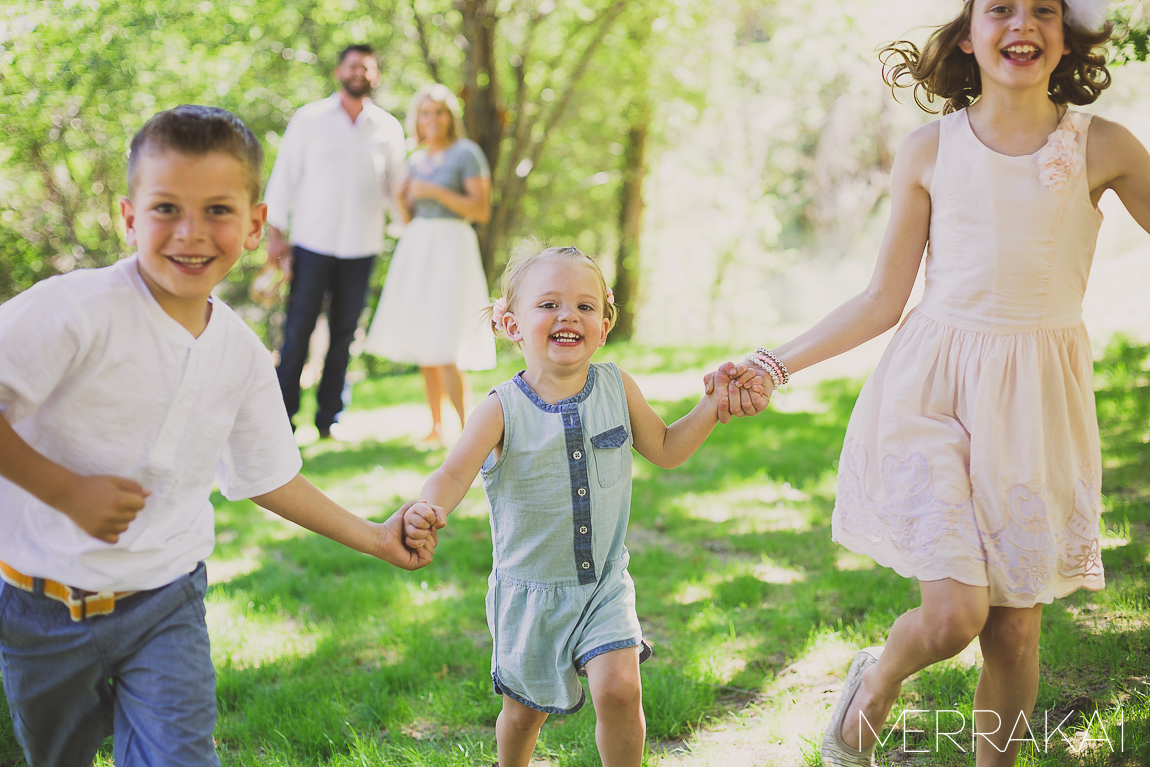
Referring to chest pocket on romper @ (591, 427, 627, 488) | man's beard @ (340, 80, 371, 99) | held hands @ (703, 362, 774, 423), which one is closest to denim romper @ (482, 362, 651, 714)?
chest pocket on romper @ (591, 427, 627, 488)

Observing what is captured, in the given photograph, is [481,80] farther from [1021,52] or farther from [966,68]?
[1021,52]

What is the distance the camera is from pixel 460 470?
2.27 m

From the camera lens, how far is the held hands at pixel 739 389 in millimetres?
2613

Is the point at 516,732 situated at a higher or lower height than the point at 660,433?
lower

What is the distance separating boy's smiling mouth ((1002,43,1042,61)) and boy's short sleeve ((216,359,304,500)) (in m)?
1.96

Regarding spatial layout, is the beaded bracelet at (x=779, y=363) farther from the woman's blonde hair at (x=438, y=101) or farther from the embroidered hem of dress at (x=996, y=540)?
the woman's blonde hair at (x=438, y=101)

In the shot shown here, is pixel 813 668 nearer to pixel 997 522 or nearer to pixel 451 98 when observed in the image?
pixel 997 522

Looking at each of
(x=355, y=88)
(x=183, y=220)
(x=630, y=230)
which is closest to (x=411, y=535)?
(x=183, y=220)

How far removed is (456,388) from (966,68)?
13.6ft

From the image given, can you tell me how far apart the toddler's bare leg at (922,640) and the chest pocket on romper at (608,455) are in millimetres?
780

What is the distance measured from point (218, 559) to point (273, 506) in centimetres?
243

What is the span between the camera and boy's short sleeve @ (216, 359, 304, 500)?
6.67 feet

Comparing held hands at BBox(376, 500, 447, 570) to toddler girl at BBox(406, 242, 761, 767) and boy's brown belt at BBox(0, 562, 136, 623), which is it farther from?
boy's brown belt at BBox(0, 562, 136, 623)

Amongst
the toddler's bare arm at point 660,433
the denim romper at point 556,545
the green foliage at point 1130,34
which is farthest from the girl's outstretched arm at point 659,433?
the green foliage at point 1130,34
